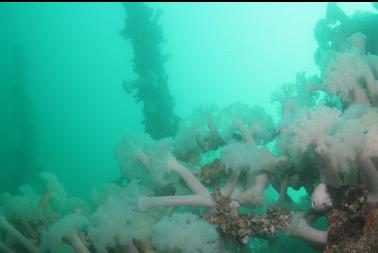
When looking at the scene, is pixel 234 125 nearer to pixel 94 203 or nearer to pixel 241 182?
pixel 241 182

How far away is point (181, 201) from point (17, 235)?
2881 mm

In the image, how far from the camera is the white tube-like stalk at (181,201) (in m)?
4.50

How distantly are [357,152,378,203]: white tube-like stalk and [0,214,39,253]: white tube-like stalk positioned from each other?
484cm

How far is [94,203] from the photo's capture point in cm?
597

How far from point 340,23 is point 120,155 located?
5744mm

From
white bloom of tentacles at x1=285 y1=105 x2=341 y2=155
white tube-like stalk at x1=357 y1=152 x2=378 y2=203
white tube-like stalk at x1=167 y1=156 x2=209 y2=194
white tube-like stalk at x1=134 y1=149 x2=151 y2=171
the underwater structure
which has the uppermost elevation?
the underwater structure

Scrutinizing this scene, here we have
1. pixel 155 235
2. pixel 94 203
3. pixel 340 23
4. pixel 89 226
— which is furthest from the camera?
pixel 340 23

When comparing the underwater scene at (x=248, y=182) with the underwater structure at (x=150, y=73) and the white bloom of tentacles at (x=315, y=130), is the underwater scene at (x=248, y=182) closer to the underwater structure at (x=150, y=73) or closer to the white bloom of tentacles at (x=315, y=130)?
the white bloom of tentacles at (x=315, y=130)

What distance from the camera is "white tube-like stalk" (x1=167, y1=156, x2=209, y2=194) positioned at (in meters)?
4.70

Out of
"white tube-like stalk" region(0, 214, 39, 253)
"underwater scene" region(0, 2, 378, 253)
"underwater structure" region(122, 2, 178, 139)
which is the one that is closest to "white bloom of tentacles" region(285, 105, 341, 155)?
"underwater scene" region(0, 2, 378, 253)

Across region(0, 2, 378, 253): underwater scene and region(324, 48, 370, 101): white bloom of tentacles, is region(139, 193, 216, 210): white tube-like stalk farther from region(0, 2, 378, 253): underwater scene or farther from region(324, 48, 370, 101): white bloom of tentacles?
region(324, 48, 370, 101): white bloom of tentacles

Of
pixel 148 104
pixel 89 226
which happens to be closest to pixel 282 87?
pixel 89 226

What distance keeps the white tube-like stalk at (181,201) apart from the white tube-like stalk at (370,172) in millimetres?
1861

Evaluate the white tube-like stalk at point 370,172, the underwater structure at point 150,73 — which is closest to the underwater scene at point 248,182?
the white tube-like stalk at point 370,172
